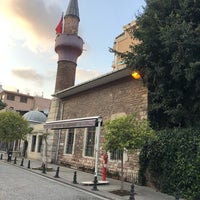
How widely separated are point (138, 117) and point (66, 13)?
16300 mm

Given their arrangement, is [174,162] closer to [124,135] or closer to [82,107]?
[124,135]

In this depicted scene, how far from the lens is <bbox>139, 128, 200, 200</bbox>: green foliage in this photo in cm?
988

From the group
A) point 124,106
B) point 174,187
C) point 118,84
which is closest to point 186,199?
point 174,187

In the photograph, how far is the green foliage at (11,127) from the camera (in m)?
23.1

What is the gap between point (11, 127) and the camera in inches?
917

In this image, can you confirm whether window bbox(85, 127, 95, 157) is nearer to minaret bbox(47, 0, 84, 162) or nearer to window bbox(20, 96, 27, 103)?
minaret bbox(47, 0, 84, 162)

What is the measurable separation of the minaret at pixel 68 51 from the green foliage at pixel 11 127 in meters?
4.18

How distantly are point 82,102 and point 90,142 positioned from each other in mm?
3141

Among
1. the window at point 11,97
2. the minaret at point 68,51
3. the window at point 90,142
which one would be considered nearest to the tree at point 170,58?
the window at point 90,142

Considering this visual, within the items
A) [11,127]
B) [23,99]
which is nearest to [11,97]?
[23,99]

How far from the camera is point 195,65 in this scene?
9844 millimetres

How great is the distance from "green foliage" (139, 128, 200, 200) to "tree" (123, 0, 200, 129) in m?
1.02

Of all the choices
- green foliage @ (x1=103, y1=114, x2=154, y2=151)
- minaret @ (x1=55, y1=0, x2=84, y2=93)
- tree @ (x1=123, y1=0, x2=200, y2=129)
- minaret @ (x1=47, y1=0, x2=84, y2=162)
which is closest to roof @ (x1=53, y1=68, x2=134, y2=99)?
tree @ (x1=123, y1=0, x2=200, y2=129)

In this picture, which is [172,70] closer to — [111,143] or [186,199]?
[111,143]
